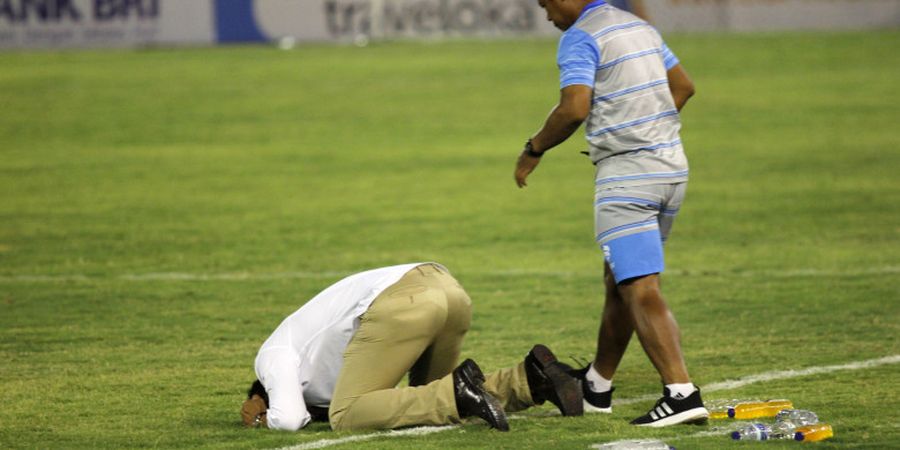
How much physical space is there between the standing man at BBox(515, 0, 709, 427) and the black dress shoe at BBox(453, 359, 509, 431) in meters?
0.64

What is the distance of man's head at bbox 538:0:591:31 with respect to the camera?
6879 mm

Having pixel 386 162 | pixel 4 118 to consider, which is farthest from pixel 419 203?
pixel 4 118

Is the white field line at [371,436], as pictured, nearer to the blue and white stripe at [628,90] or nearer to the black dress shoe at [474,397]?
the black dress shoe at [474,397]

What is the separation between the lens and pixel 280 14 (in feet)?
122

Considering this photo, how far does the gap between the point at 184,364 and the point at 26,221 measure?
624cm

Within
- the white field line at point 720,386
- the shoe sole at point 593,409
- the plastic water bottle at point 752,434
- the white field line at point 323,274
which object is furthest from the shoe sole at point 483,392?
the white field line at point 323,274

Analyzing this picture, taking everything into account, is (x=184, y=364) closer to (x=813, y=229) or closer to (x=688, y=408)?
(x=688, y=408)

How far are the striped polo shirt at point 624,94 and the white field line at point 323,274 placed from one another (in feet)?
13.8

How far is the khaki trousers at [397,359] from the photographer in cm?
662

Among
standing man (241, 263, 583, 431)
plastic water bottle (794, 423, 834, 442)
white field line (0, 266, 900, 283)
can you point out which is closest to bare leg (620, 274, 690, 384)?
standing man (241, 263, 583, 431)

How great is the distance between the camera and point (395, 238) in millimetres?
12820

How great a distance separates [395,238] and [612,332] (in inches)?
230

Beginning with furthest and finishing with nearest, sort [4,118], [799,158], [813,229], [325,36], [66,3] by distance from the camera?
1. [325,36]
2. [66,3]
3. [4,118]
4. [799,158]
5. [813,229]

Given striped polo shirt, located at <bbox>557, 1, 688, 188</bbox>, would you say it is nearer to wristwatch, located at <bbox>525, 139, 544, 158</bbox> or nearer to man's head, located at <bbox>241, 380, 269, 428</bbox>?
wristwatch, located at <bbox>525, 139, 544, 158</bbox>
